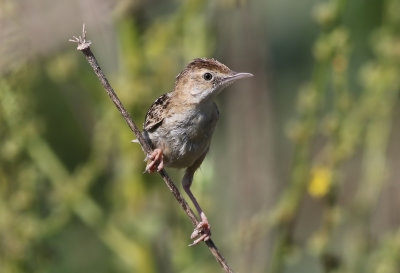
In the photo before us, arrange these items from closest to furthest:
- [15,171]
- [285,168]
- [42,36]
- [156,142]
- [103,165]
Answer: [42,36] → [156,142] → [15,171] → [103,165] → [285,168]

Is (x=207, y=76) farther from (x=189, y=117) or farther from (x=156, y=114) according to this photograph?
(x=156, y=114)

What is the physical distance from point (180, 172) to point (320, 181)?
3.88ft

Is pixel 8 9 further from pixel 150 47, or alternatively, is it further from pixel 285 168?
pixel 285 168

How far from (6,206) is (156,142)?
0.98 meters

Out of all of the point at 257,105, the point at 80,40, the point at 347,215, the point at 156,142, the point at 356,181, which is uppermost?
the point at 80,40

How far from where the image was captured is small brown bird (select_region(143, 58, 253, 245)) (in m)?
4.53

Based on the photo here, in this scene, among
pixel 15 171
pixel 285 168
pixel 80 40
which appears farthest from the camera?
pixel 285 168

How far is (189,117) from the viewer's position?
455 cm

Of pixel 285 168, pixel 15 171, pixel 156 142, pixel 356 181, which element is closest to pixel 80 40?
pixel 156 142

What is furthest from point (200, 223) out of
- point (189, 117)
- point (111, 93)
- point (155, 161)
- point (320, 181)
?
point (111, 93)

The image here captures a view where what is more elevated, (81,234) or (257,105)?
(257,105)

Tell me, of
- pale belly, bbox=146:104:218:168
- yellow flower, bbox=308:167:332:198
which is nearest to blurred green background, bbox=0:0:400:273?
yellow flower, bbox=308:167:332:198

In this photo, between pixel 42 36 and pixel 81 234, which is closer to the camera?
pixel 42 36

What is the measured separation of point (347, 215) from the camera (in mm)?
5648
